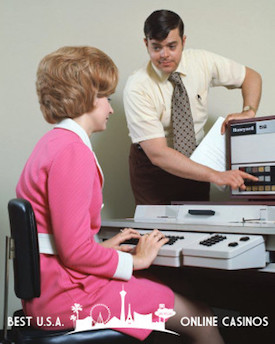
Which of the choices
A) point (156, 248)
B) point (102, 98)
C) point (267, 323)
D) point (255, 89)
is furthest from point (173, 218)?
point (255, 89)

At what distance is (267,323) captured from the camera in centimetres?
201

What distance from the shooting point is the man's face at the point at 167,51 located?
2.06 meters

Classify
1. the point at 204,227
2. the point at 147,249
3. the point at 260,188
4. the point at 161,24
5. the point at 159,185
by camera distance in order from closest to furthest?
the point at 147,249, the point at 204,227, the point at 260,188, the point at 161,24, the point at 159,185

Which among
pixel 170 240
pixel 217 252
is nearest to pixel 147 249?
pixel 170 240

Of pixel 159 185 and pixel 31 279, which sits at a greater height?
pixel 159 185

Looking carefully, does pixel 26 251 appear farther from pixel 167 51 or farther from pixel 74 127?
pixel 167 51

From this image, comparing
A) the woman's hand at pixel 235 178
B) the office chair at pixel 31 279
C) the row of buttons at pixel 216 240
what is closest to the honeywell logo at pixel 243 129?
the woman's hand at pixel 235 178

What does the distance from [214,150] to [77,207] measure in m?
0.81

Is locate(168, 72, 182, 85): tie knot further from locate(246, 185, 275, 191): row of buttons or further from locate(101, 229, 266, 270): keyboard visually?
locate(101, 229, 266, 270): keyboard

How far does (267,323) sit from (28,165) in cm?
139

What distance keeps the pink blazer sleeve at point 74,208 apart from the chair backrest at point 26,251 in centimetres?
6

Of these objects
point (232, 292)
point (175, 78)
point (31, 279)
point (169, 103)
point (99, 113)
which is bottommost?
point (232, 292)

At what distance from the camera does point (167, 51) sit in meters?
2.07

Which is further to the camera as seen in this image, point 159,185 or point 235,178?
point 159,185
